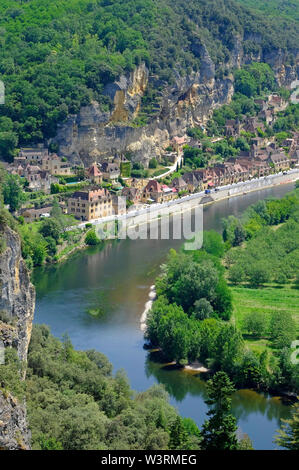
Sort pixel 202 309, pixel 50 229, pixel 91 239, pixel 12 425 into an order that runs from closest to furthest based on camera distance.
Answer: pixel 12 425 → pixel 202 309 → pixel 50 229 → pixel 91 239

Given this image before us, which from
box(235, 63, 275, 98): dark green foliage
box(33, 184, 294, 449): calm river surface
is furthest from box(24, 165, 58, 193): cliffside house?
box(235, 63, 275, 98): dark green foliage

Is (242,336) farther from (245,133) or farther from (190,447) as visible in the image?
(245,133)

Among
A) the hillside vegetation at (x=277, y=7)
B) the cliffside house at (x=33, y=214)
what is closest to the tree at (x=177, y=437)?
the cliffside house at (x=33, y=214)

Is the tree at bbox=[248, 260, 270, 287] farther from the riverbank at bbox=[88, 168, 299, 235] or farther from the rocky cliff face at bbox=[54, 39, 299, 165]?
the rocky cliff face at bbox=[54, 39, 299, 165]

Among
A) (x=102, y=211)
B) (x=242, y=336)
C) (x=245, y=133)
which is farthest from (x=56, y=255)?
(x=245, y=133)

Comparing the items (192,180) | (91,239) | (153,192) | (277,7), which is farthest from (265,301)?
(277,7)

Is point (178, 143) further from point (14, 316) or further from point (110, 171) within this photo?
point (14, 316)

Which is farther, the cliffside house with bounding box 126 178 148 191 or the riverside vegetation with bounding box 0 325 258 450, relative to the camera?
the cliffside house with bounding box 126 178 148 191
